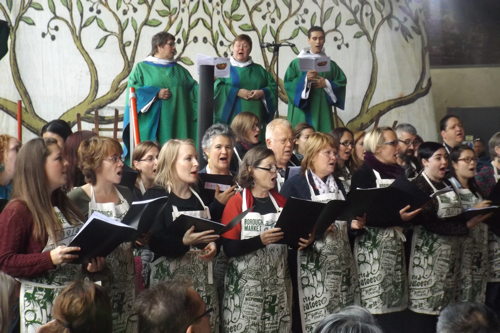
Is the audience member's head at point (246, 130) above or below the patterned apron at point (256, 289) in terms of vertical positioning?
above

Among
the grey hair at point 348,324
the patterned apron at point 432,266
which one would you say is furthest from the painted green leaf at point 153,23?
the grey hair at point 348,324

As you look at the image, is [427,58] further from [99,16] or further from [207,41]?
[99,16]

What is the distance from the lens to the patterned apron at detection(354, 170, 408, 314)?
290 inches

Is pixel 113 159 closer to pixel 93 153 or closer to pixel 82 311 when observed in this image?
pixel 93 153

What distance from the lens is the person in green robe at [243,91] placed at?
36.9ft

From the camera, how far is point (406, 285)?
25.0ft

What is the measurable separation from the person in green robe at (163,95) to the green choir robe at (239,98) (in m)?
0.31

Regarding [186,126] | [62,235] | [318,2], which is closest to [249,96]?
[186,126]

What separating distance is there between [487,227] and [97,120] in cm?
580

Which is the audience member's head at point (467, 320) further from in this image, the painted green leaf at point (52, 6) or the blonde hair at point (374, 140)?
the painted green leaf at point (52, 6)

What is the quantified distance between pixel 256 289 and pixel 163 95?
4.74 metres

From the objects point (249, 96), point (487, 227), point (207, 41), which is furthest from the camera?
point (207, 41)

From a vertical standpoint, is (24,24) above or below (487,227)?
above

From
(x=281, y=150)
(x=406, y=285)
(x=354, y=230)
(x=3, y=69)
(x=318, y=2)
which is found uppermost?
(x=318, y=2)
